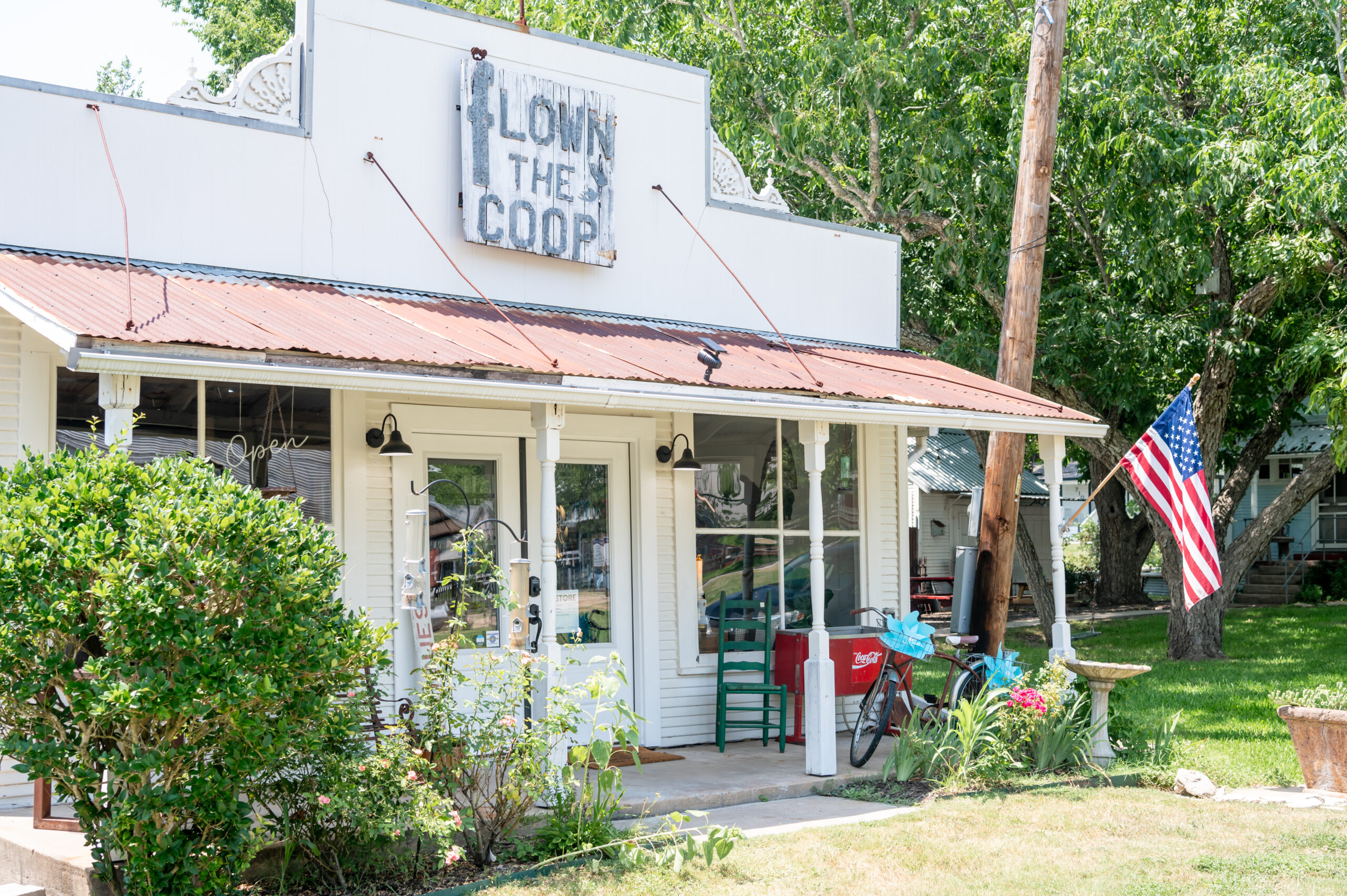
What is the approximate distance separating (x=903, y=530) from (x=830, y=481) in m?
0.87

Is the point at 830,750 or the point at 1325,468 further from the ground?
the point at 1325,468

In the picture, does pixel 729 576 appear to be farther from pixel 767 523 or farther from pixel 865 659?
pixel 865 659

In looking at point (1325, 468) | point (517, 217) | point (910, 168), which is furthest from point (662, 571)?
point (1325, 468)

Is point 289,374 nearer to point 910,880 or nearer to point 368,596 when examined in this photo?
point 368,596

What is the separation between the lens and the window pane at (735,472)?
10102 mm

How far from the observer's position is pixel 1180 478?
29.6 feet

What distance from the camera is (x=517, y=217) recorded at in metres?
9.24

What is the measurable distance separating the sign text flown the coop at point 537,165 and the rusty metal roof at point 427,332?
1.77ft

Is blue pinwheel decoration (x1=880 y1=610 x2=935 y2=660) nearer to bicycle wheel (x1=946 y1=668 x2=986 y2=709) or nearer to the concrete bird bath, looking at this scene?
bicycle wheel (x1=946 y1=668 x2=986 y2=709)

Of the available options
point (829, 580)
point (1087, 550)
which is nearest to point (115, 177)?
point (829, 580)

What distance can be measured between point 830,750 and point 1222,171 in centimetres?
911

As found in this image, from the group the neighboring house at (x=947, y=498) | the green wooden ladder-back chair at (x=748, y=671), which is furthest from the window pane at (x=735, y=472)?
the neighboring house at (x=947, y=498)

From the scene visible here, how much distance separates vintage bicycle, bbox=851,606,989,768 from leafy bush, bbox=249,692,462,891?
3.66 m

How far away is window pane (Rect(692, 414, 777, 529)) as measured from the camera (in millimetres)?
10102
